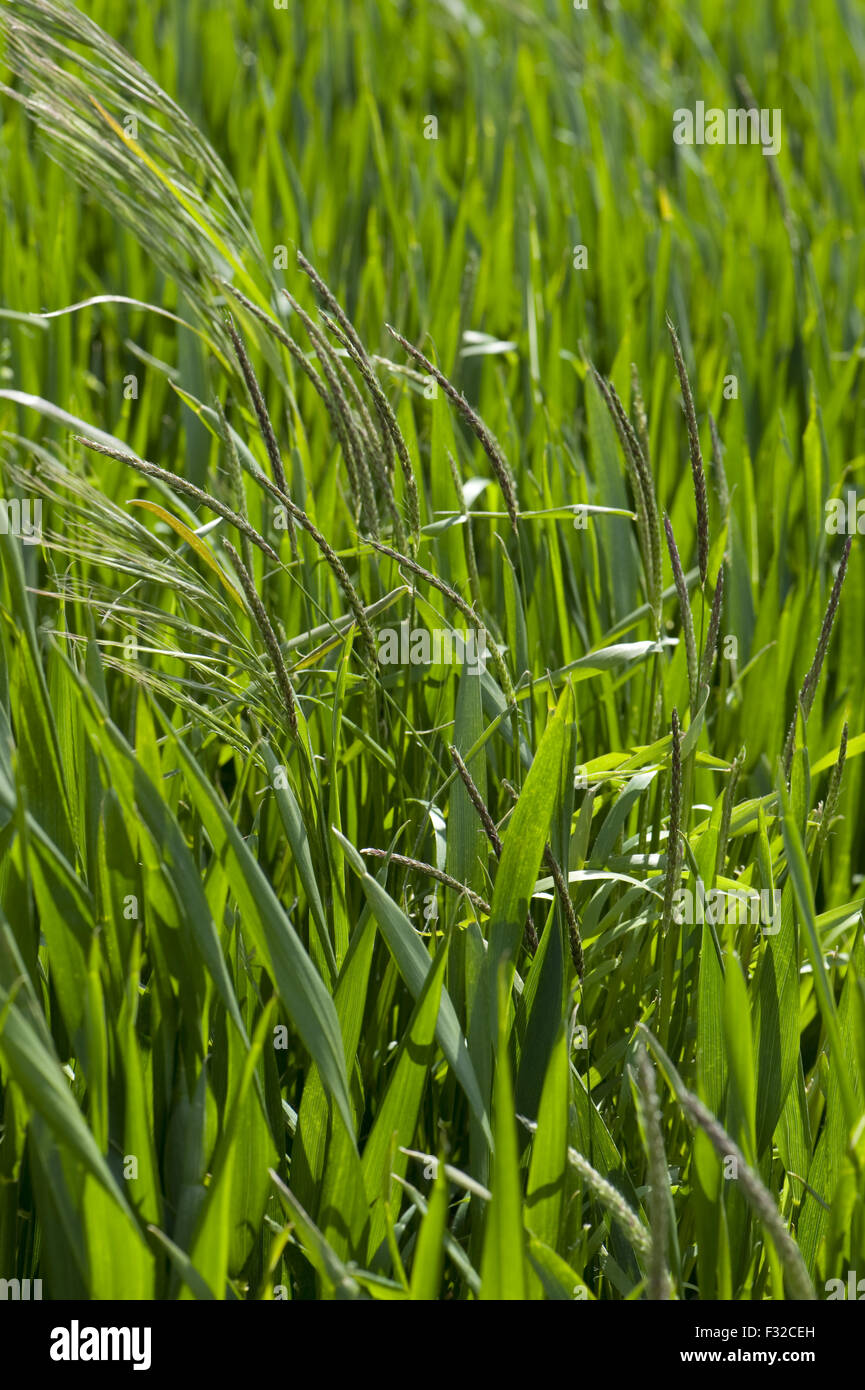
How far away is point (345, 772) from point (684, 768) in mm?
242

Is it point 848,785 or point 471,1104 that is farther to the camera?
point 848,785

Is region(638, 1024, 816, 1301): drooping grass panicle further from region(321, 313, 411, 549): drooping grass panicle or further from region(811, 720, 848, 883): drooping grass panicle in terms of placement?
region(321, 313, 411, 549): drooping grass panicle

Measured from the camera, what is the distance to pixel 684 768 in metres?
0.77

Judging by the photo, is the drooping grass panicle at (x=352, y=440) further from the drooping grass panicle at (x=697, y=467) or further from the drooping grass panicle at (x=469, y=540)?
the drooping grass panicle at (x=697, y=467)

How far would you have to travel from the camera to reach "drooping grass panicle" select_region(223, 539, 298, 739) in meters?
0.60

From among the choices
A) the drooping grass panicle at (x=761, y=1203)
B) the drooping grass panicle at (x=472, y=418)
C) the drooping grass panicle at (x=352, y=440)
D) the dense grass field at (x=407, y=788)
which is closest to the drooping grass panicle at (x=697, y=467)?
the dense grass field at (x=407, y=788)

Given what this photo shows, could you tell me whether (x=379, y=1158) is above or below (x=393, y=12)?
below

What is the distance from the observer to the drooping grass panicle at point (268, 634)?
0.60m

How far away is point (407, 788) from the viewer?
2.77 feet

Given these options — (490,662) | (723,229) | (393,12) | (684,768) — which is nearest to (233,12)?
(393,12)

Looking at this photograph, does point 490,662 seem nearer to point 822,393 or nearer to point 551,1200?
point 551,1200

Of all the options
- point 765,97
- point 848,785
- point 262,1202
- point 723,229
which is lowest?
point 262,1202

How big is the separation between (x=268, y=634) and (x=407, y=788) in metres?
0.27

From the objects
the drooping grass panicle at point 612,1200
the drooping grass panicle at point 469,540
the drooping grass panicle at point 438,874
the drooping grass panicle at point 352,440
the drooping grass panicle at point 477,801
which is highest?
the drooping grass panicle at point 352,440
